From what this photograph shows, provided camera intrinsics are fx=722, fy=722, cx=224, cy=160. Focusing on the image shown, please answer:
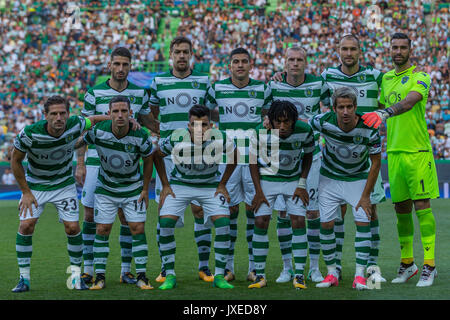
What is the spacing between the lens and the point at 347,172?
7266 mm

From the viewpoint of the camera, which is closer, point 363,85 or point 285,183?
point 285,183

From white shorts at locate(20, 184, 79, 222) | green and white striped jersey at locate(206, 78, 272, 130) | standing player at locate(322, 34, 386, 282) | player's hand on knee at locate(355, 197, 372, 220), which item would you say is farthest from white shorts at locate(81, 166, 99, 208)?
player's hand on knee at locate(355, 197, 372, 220)

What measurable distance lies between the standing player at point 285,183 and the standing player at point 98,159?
4.76 feet

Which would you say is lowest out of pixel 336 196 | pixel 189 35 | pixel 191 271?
pixel 191 271

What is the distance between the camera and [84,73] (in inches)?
1090

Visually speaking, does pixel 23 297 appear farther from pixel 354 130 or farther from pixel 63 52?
pixel 63 52

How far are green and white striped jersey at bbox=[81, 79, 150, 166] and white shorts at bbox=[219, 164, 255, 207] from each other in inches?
47.2

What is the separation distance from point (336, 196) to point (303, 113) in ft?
3.62

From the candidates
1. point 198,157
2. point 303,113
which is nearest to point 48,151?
point 198,157

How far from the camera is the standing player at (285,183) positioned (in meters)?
7.18

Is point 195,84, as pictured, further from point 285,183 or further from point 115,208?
point 115,208

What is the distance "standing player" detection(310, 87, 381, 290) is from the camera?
7004mm
